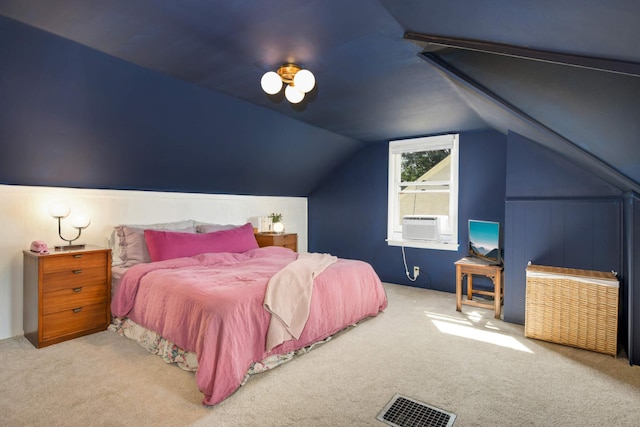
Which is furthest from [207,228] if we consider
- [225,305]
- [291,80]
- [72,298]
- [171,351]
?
[291,80]

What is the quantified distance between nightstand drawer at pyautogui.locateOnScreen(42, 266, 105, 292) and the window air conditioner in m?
3.60

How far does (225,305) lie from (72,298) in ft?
5.47

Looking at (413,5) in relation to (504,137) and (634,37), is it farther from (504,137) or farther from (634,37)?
(504,137)

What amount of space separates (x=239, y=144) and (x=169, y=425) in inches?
116

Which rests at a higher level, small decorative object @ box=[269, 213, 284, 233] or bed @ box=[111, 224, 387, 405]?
small decorative object @ box=[269, 213, 284, 233]

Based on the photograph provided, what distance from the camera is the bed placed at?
213 cm

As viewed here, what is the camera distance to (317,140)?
4.68m

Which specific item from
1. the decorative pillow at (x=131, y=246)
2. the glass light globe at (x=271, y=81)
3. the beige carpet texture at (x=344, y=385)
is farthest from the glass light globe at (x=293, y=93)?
the decorative pillow at (x=131, y=246)

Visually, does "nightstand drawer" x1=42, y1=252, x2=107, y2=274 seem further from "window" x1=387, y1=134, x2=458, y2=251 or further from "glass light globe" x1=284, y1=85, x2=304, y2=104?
"window" x1=387, y1=134, x2=458, y2=251

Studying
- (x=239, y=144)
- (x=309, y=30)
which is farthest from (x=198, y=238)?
(x=309, y=30)

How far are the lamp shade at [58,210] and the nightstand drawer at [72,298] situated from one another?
678mm

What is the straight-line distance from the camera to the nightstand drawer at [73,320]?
9.09 feet

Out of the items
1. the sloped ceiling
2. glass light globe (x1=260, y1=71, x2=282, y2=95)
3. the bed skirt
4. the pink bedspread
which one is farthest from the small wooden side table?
glass light globe (x1=260, y1=71, x2=282, y2=95)

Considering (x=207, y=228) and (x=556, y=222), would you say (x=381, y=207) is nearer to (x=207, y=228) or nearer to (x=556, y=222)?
(x=556, y=222)
